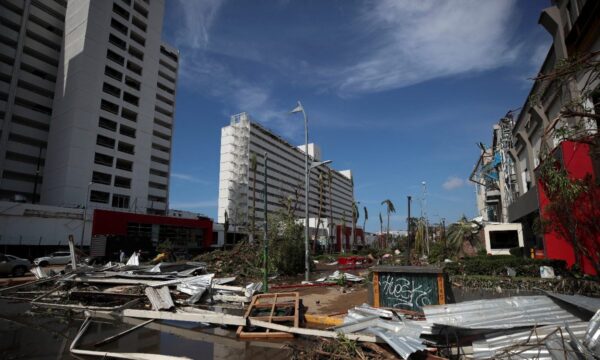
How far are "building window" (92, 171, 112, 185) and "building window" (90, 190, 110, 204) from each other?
1635mm

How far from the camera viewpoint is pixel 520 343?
5.79 m

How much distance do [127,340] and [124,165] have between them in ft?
176

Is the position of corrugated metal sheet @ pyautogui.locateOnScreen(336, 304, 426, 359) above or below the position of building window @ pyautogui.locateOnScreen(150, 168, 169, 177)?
below

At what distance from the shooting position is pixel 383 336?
6.82 metres

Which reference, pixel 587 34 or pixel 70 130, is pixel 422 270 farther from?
pixel 70 130

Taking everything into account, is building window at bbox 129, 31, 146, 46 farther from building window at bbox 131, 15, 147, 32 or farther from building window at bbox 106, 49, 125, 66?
building window at bbox 106, 49, 125, 66

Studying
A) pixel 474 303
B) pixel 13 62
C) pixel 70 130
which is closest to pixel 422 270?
pixel 474 303

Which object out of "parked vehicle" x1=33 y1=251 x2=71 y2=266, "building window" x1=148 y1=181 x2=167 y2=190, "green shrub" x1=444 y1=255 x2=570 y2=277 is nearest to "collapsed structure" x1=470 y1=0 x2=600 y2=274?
"green shrub" x1=444 y1=255 x2=570 y2=277

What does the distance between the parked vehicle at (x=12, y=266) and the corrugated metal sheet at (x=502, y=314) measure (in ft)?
88.2

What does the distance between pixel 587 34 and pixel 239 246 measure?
22.2 meters

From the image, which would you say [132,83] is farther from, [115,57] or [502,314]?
[502,314]

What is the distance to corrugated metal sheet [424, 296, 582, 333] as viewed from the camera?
20.4 feet

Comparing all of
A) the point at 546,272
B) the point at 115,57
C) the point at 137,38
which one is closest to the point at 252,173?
the point at 137,38

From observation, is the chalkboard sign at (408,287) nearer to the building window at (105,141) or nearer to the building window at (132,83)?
Answer: the building window at (105,141)
